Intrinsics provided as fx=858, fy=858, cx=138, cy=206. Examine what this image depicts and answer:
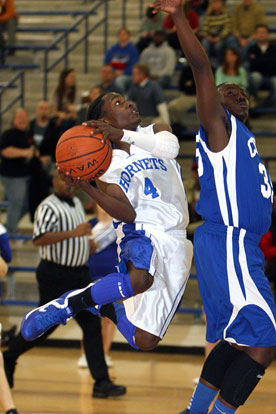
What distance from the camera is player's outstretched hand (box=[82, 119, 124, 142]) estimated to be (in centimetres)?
534

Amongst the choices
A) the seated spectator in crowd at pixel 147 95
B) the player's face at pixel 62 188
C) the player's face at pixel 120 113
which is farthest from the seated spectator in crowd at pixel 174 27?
the player's face at pixel 120 113

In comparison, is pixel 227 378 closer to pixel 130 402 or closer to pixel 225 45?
pixel 130 402

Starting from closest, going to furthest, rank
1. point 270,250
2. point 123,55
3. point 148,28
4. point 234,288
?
point 234,288 → point 270,250 → point 123,55 → point 148,28

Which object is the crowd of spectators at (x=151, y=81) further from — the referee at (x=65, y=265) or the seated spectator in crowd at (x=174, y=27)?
the referee at (x=65, y=265)

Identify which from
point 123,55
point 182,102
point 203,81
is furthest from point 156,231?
point 123,55

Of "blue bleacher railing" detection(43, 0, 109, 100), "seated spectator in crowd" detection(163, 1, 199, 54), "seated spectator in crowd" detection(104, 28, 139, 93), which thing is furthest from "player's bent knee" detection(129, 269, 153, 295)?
"blue bleacher railing" detection(43, 0, 109, 100)

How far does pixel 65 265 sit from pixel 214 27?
19.6ft

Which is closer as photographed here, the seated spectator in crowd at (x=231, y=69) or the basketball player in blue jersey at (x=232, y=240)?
the basketball player in blue jersey at (x=232, y=240)

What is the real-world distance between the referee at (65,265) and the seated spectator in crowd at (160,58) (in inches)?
187

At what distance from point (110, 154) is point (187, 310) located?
5019mm

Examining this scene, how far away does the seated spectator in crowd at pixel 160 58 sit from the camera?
41.5ft

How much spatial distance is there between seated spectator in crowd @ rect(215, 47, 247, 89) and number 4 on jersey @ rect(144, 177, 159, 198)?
607cm

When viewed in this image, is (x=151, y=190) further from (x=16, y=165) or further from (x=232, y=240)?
(x=16, y=165)

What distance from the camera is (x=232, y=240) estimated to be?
195 inches
